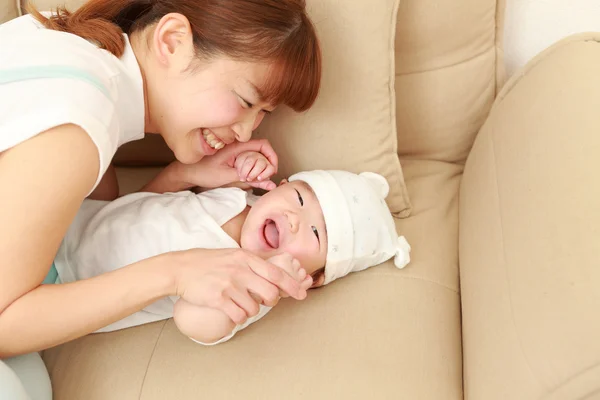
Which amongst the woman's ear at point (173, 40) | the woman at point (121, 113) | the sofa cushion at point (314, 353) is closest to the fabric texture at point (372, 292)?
the sofa cushion at point (314, 353)

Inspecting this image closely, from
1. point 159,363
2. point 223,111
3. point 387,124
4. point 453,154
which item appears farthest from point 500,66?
point 159,363

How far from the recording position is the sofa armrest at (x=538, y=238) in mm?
767

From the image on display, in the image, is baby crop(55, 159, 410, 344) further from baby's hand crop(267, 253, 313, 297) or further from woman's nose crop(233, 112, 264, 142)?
woman's nose crop(233, 112, 264, 142)

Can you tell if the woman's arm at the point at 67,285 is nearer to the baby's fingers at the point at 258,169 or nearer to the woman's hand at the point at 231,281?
the woman's hand at the point at 231,281

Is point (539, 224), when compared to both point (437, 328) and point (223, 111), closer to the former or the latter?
point (437, 328)

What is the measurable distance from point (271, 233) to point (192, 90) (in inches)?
12.4

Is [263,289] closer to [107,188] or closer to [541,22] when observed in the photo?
[107,188]

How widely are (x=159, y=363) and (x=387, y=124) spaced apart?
2.18ft

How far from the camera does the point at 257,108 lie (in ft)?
3.51

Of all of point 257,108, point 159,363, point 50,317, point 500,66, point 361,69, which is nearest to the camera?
point 50,317

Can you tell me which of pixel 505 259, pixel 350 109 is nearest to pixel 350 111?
pixel 350 109

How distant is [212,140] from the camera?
114 centimetres

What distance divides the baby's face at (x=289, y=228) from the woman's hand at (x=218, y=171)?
3.9 inches

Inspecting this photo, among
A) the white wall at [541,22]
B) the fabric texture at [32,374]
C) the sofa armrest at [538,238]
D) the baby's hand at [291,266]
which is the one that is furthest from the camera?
the white wall at [541,22]
